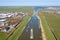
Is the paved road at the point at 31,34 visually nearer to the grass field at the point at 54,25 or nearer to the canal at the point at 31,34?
the canal at the point at 31,34

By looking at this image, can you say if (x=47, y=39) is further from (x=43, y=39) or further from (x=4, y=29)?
(x=4, y=29)

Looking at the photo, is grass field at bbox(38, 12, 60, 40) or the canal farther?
grass field at bbox(38, 12, 60, 40)

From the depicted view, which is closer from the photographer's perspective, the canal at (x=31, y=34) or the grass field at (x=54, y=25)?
the canal at (x=31, y=34)

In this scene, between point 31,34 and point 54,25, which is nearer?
point 31,34

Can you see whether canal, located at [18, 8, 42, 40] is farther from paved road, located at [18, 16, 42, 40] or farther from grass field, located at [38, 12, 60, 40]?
grass field, located at [38, 12, 60, 40]

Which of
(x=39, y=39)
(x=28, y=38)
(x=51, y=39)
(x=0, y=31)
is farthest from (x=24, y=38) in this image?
(x=0, y=31)

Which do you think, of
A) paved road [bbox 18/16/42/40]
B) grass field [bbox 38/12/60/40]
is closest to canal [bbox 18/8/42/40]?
paved road [bbox 18/16/42/40]

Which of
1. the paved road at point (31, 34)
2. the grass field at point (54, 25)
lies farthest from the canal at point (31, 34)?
the grass field at point (54, 25)

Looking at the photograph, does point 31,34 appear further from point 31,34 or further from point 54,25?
point 54,25

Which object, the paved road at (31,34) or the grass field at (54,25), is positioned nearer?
the paved road at (31,34)

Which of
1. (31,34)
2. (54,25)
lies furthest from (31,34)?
(54,25)

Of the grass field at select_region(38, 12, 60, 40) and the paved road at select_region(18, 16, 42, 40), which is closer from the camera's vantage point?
the paved road at select_region(18, 16, 42, 40)
